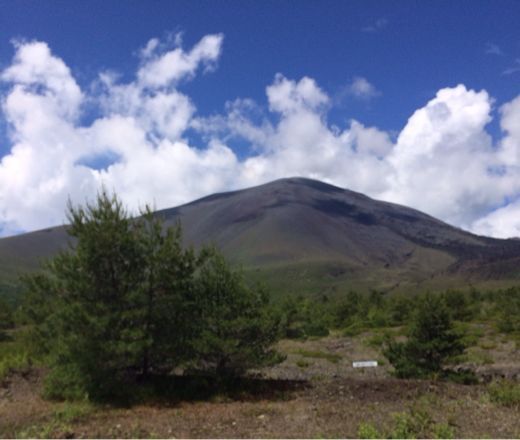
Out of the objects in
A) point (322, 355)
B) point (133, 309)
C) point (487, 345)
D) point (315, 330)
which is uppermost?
point (133, 309)

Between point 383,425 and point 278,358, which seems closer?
point 383,425

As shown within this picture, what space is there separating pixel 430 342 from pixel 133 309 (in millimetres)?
9974

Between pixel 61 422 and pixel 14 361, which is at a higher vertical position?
pixel 14 361

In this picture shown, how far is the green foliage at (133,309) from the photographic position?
12984 mm

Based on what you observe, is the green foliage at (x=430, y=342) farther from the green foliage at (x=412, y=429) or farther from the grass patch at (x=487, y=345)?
the grass patch at (x=487, y=345)

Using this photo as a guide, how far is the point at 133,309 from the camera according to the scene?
43.9ft

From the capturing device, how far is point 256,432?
32.1 feet

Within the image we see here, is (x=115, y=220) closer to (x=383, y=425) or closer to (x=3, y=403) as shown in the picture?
(x=3, y=403)

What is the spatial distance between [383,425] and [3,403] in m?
9.69

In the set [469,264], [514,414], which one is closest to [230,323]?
[514,414]

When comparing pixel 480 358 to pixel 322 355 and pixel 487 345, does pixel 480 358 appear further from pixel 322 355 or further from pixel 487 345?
pixel 322 355

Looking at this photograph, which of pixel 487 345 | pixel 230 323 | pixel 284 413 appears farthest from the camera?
pixel 487 345

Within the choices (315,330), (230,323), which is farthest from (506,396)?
(315,330)

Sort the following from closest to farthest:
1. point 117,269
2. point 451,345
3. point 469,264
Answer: point 117,269 → point 451,345 → point 469,264
